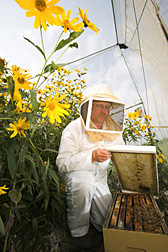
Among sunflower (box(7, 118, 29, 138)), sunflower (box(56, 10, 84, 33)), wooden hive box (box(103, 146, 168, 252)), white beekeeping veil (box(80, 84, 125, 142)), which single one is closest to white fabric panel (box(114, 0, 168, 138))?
white beekeeping veil (box(80, 84, 125, 142))

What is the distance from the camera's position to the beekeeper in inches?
53.3

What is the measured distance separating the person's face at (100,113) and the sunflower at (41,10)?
40.2 inches

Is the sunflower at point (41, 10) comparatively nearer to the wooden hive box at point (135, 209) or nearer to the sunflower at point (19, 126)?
the sunflower at point (19, 126)

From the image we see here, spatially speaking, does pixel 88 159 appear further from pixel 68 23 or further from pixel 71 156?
pixel 68 23

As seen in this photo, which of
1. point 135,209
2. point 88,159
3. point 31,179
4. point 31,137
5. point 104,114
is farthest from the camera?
point 104,114

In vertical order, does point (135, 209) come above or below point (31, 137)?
below

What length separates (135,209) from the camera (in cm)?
119

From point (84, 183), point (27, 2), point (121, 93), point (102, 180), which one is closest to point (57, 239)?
point (84, 183)

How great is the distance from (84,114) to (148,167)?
2.23 ft

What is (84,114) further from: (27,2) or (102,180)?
(27,2)

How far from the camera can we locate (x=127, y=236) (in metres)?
0.97

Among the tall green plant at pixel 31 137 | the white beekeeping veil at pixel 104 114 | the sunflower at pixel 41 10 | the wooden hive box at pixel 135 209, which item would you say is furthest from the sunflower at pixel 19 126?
the white beekeeping veil at pixel 104 114

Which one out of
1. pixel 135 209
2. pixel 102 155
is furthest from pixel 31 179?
pixel 135 209

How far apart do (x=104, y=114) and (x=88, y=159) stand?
1.47 ft
